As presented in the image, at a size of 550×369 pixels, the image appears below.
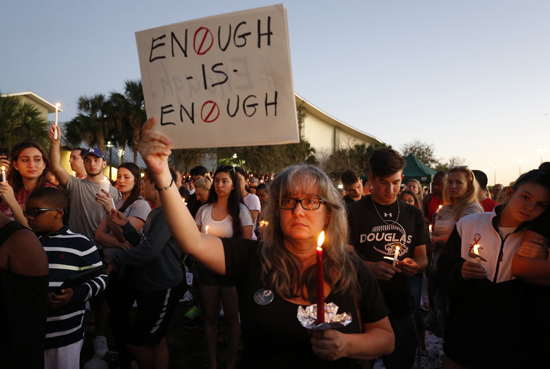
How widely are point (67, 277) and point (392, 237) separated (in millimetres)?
2654

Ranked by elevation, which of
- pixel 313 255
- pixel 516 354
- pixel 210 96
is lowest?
pixel 516 354

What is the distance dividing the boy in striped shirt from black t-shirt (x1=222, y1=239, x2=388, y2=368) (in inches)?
55.9

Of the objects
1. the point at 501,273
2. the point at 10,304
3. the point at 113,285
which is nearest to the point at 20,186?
the point at 113,285

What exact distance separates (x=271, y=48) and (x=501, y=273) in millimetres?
2060

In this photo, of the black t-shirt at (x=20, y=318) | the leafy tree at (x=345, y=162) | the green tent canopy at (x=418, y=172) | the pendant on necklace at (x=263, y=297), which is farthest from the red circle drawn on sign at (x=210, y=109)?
the leafy tree at (x=345, y=162)

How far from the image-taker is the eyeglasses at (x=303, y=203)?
176 cm

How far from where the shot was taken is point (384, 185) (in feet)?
10.1

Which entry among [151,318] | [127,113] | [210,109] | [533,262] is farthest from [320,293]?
[127,113]

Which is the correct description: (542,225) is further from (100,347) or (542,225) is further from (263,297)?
(100,347)

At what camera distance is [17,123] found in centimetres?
1925

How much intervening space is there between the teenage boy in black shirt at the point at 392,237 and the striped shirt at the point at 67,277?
86.6 inches

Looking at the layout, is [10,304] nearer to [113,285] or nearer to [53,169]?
[113,285]

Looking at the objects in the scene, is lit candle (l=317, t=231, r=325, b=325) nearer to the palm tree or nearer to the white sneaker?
the white sneaker

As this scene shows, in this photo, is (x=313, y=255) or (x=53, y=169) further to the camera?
(x=53, y=169)
